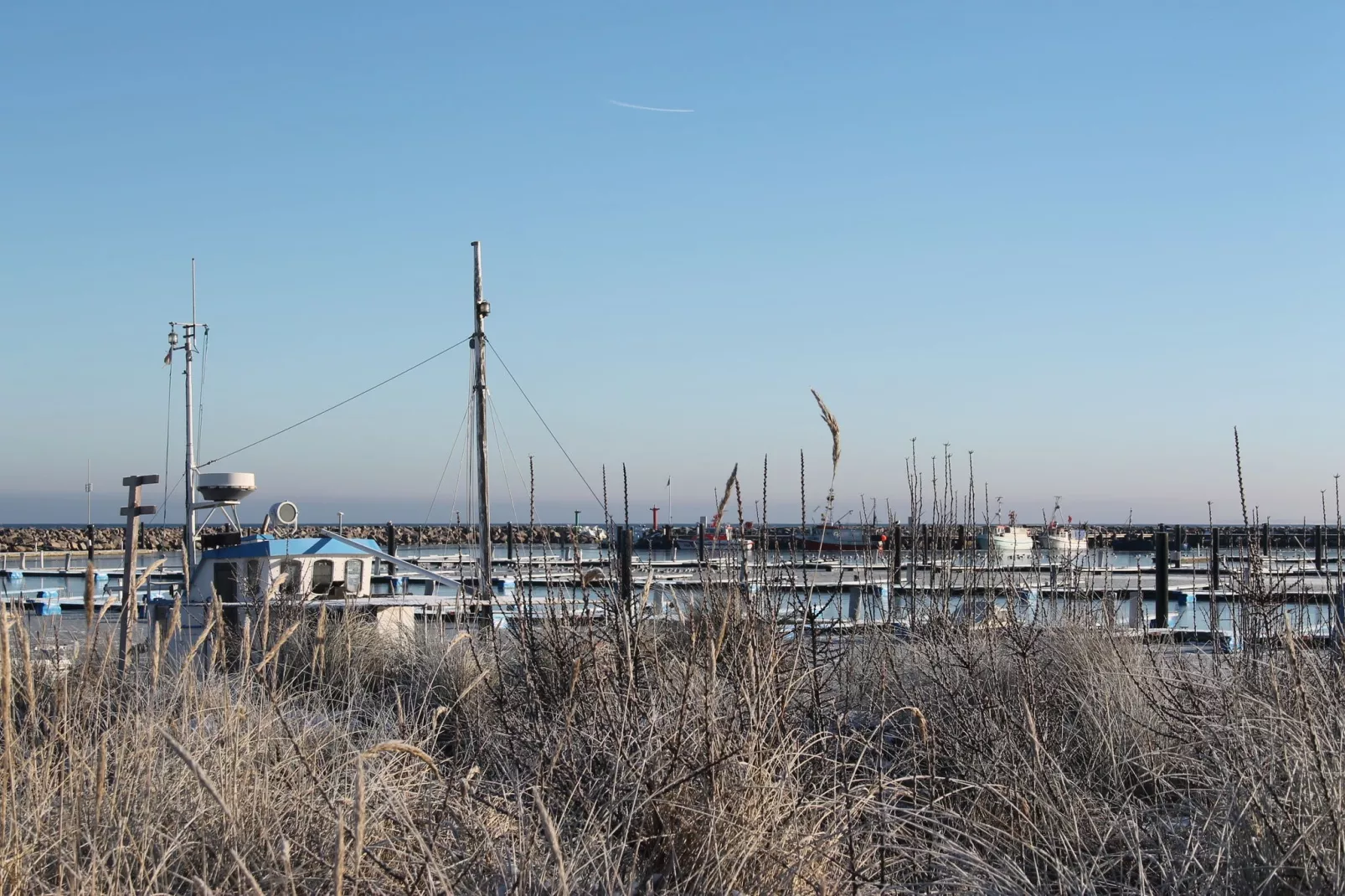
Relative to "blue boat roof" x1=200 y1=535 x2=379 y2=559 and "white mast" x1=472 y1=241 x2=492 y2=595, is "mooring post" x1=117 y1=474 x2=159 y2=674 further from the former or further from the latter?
"white mast" x1=472 y1=241 x2=492 y2=595

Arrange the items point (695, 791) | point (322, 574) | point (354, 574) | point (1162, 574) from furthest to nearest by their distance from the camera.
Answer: point (1162, 574) → point (354, 574) → point (322, 574) → point (695, 791)

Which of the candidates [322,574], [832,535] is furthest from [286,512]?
[832,535]

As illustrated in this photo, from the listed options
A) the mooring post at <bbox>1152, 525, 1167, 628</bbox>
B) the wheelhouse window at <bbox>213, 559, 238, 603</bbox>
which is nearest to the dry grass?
the wheelhouse window at <bbox>213, 559, 238, 603</bbox>

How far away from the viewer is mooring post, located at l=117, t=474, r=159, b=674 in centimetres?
393

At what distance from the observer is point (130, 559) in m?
4.52

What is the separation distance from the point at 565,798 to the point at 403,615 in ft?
24.6

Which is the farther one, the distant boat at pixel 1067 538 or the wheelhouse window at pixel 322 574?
the wheelhouse window at pixel 322 574

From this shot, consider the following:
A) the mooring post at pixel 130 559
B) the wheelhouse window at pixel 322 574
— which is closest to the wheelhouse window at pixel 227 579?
the wheelhouse window at pixel 322 574

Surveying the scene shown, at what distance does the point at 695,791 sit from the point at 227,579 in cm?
987

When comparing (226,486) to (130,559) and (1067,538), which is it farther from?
(1067,538)

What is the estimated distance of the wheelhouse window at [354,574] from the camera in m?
12.7

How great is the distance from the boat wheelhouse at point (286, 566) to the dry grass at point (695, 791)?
23.2 feet

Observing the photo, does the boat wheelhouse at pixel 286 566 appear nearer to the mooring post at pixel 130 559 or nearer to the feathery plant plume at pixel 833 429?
the mooring post at pixel 130 559

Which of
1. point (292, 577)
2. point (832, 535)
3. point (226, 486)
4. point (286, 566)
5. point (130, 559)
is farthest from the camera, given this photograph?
point (226, 486)
